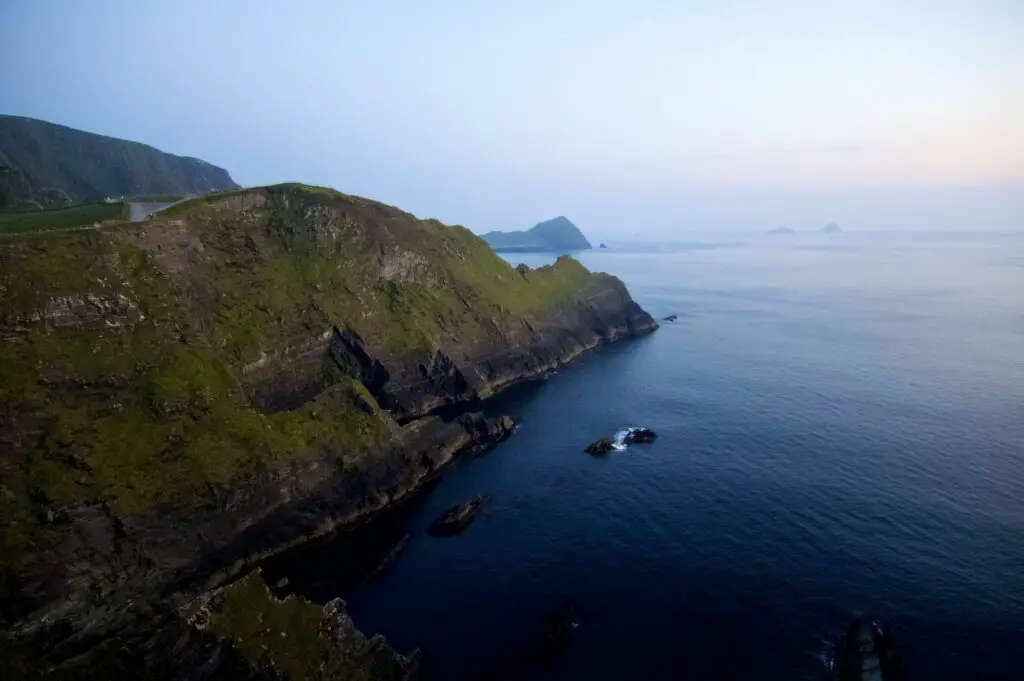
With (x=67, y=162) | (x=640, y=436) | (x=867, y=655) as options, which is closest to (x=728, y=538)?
(x=867, y=655)

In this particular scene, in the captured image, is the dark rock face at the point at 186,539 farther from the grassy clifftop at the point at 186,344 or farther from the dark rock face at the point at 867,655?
the dark rock face at the point at 867,655

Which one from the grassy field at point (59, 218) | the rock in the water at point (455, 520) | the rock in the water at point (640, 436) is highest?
the grassy field at point (59, 218)

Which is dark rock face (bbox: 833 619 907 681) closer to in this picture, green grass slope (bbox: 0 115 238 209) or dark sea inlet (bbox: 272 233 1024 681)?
dark sea inlet (bbox: 272 233 1024 681)

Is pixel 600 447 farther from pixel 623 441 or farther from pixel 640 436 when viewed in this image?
pixel 640 436

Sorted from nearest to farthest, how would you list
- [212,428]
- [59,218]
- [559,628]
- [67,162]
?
1. [559,628]
2. [212,428]
3. [59,218]
4. [67,162]

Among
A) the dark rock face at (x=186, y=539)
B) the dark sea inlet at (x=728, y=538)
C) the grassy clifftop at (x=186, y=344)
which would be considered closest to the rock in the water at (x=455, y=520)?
the dark sea inlet at (x=728, y=538)

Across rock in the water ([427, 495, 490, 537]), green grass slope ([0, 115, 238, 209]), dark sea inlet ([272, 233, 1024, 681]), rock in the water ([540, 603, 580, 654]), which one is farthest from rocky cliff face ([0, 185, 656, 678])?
green grass slope ([0, 115, 238, 209])

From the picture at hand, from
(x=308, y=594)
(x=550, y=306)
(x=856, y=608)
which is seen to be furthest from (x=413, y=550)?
(x=550, y=306)

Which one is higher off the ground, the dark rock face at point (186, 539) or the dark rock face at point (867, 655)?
the dark rock face at point (186, 539)
